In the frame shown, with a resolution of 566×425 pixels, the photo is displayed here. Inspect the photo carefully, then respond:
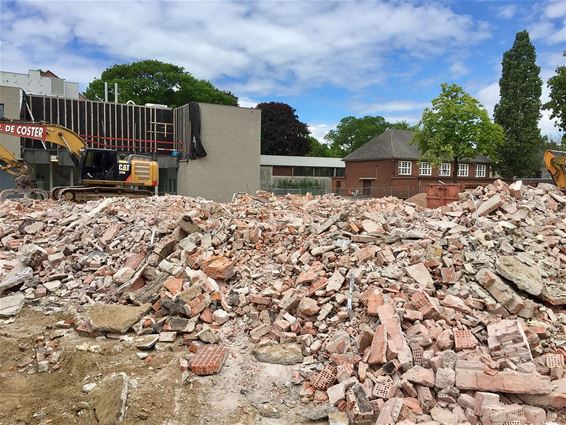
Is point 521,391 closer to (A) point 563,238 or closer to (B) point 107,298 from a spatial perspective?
(A) point 563,238

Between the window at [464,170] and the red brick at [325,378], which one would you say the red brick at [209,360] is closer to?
the red brick at [325,378]

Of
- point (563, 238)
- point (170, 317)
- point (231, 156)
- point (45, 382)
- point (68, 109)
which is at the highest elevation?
point (68, 109)

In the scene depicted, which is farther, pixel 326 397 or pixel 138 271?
pixel 138 271

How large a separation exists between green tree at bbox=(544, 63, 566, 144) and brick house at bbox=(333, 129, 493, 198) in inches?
416

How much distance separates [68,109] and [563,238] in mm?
27785

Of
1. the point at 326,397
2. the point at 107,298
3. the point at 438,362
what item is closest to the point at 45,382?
the point at 107,298

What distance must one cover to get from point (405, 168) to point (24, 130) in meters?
37.0

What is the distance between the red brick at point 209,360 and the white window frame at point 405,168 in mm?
42293

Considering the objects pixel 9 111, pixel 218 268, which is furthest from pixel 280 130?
pixel 218 268

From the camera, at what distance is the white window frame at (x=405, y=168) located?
151 ft

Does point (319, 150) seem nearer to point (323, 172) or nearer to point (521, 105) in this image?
point (323, 172)

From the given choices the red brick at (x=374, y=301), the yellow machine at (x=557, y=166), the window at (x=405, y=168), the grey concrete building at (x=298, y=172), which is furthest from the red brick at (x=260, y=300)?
the window at (x=405, y=168)

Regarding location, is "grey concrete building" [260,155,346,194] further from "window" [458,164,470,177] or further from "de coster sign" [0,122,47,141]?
"de coster sign" [0,122,47,141]

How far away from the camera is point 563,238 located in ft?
25.0
